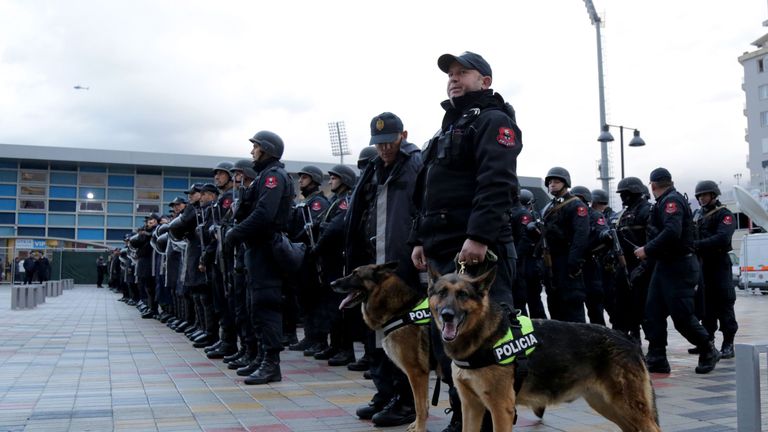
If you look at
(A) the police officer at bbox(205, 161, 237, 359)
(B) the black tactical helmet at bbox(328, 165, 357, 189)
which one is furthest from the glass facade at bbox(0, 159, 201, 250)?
(A) the police officer at bbox(205, 161, 237, 359)

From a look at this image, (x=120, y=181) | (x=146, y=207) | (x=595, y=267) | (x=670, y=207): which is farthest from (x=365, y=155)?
(x=120, y=181)

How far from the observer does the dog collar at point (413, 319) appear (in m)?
4.71

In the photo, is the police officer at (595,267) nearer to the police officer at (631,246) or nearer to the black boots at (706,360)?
the police officer at (631,246)

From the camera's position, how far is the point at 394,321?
4773mm

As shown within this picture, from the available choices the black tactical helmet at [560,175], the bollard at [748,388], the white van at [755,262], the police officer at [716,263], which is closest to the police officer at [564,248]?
the black tactical helmet at [560,175]

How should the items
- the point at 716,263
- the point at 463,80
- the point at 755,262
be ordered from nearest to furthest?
the point at 463,80 < the point at 716,263 < the point at 755,262

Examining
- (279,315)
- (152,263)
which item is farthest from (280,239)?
(152,263)

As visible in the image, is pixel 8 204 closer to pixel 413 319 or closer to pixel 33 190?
pixel 33 190

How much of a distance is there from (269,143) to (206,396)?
2.60 meters

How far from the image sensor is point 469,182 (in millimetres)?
4098

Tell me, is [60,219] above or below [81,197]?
below

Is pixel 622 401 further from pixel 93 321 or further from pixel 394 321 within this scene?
pixel 93 321

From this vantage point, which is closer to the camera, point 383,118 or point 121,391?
point 383,118

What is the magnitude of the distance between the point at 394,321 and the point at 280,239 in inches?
96.7
